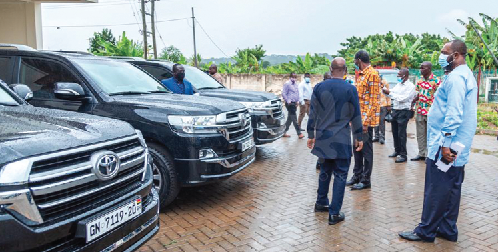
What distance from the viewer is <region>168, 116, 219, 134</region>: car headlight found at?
4.79 metres

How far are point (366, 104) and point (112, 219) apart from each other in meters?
4.13

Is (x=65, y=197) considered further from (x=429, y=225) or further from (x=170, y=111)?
(x=429, y=225)

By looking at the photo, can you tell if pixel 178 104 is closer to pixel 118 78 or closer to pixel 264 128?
pixel 118 78

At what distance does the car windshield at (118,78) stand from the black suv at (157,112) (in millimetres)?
17

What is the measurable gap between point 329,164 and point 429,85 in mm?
3749

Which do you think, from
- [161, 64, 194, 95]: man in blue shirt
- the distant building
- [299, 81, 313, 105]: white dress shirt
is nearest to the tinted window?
[161, 64, 194, 95]: man in blue shirt

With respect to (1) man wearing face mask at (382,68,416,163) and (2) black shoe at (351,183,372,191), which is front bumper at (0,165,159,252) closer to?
(2) black shoe at (351,183,372,191)

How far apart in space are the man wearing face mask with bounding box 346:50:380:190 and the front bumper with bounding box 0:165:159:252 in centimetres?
345

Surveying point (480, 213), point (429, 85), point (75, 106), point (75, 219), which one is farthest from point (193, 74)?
point (75, 219)

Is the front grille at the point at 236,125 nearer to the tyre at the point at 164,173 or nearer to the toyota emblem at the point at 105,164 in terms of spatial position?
the tyre at the point at 164,173

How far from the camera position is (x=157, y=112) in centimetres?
483

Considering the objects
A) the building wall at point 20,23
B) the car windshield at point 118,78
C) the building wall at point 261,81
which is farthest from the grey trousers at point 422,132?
the building wall at point 261,81

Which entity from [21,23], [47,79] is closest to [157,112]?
[47,79]

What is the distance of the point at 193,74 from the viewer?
28.8 feet
